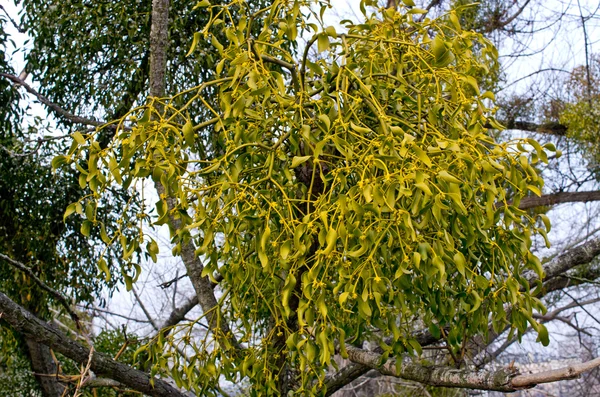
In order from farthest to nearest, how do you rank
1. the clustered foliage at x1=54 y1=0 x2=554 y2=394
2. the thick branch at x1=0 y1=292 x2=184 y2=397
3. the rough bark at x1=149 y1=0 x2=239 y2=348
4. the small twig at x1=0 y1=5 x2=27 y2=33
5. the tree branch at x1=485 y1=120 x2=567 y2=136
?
the tree branch at x1=485 y1=120 x2=567 y2=136 → the small twig at x1=0 y1=5 x2=27 y2=33 → the rough bark at x1=149 y1=0 x2=239 y2=348 → the thick branch at x1=0 y1=292 x2=184 y2=397 → the clustered foliage at x1=54 y1=0 x2=554 y2=394

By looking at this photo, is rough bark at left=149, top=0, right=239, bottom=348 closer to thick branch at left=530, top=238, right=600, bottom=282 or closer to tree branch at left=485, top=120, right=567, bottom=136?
thick branch at left=530, top=238, right=600, bottom=282

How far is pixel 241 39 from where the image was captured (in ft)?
3.73

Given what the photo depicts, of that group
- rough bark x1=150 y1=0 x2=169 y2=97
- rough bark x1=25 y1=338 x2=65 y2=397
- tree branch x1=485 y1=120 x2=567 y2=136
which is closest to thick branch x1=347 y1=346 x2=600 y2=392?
rough bark x1=150 y1=0 x2=169 y2=97

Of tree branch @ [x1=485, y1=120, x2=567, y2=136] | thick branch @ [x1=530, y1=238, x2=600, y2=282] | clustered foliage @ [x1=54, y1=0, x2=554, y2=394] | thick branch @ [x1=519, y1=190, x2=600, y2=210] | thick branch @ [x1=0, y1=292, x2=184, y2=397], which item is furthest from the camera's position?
tree branch @ [x1=485, y1=120, x2=567, y2=136]

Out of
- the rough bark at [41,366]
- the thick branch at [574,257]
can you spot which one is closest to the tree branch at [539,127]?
the thick branch at [574,257]

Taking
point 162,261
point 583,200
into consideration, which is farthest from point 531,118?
point 162,261

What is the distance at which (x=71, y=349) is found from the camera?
1460 mm

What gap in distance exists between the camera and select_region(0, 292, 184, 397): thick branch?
1.42m

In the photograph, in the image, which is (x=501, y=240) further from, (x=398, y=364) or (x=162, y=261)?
(x=162, y=261)

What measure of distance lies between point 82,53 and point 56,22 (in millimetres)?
142

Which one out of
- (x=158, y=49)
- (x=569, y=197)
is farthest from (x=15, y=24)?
(x=569, y=197)

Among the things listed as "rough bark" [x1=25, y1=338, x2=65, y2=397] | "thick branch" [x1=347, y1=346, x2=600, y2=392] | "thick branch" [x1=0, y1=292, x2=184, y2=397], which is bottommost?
"thick branch" [x1=347, y1=346, x2=600, y2=392]

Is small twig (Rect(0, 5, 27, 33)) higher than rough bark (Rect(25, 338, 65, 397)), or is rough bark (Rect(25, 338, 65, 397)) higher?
small twig (Rect(0, 5, 27, 33))

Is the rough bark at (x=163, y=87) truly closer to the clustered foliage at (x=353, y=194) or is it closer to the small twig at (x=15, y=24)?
the clustered foliage at (x=353, y=194)
